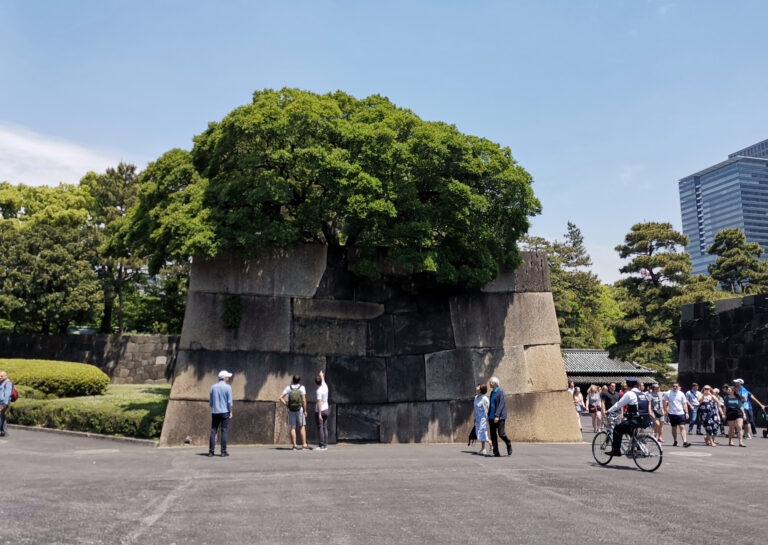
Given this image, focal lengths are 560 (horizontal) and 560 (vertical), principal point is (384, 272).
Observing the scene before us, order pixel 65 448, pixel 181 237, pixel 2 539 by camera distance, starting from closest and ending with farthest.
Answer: pixel 2 539 → pixel 65 448 → pixel 181 237

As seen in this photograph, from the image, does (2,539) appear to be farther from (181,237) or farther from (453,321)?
(453,321)

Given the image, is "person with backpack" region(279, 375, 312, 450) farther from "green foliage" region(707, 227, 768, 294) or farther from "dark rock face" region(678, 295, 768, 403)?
"green foliage" region(707, 227, 768, 294)

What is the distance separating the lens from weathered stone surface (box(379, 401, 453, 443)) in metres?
15.4

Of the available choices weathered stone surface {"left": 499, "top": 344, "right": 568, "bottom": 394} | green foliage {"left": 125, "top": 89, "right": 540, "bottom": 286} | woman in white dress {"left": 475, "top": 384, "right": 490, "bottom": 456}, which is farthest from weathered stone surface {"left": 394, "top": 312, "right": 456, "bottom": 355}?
woman in white dress {"left": 475, "top": 384, "right": 490, "bottom": 456}

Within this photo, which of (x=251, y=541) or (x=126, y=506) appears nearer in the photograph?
(x=251, y=541)

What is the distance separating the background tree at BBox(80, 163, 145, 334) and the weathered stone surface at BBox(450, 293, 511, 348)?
21.7 metres

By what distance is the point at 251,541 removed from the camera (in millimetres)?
5301

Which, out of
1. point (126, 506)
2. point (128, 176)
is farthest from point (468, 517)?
point (128, 176)

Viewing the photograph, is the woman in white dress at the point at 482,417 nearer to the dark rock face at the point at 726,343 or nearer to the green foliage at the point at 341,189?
the green foliage at the point at 341,189

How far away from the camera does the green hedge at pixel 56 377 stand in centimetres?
2059

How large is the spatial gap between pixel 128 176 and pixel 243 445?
27841mm

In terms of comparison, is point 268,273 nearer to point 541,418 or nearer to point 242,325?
point 242,325

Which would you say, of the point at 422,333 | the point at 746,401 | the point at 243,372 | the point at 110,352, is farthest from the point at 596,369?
the point at 243,372

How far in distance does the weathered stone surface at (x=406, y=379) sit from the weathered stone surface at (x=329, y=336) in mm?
992
